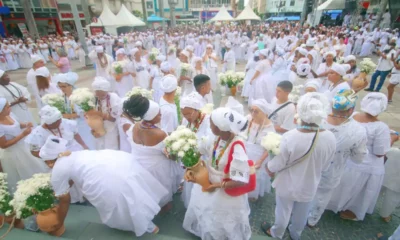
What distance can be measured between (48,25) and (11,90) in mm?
37697

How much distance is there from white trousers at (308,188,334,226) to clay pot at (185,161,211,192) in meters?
1.98

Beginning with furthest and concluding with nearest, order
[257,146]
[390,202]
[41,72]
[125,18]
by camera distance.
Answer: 1. [125,18]
2. [41,72]
3. [257,146]
4. [390,202]

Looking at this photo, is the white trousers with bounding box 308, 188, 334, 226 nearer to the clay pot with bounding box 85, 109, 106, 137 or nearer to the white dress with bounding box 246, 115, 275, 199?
the white dress with bounding box 246, 115, 275, 199

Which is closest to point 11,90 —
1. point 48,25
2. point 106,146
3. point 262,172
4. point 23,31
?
point 106,146

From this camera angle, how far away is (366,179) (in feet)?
10.8

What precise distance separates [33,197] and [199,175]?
1.88 m

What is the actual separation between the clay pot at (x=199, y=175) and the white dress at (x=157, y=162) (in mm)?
769

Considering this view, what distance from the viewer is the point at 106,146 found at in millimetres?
4344

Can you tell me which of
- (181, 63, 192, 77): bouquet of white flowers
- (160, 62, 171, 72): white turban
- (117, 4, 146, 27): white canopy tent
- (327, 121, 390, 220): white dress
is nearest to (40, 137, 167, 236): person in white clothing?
(327, 121, 390, 220): white dress

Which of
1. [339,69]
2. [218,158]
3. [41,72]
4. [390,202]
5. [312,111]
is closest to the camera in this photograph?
[312,111]

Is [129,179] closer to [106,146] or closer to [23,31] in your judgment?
[106,146]

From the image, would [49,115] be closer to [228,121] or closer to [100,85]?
[100,85]

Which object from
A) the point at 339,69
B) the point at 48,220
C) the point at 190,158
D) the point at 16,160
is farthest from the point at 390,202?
the point at 16,160

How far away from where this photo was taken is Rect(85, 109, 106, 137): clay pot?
4.03 metres
